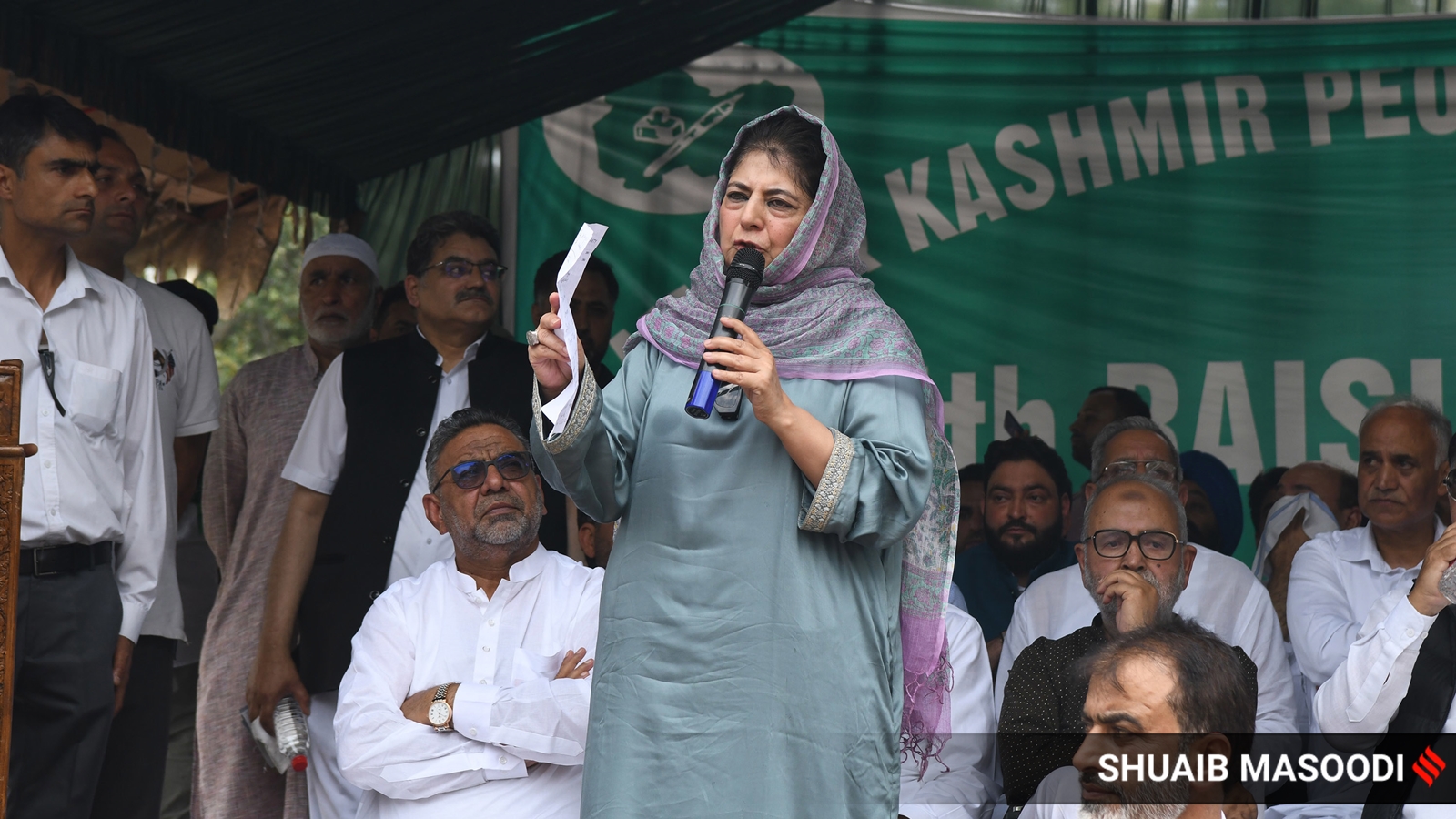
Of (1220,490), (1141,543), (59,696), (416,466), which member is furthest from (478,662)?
(1220,490)

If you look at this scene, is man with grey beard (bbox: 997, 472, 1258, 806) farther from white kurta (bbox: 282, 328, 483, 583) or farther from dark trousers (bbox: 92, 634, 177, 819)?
dark trousers (bbox: 92, 634, 177, 819)

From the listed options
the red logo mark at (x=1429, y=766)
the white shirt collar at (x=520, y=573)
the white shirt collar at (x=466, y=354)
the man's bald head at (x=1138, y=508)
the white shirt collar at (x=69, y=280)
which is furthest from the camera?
the white shirt collar at (x=466, y=354)

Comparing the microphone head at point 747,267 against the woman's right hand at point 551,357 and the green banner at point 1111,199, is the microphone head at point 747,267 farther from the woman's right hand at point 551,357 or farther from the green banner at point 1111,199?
the green banner at point 1111,199

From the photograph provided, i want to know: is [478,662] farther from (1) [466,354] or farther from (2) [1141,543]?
(2) [1141,543]

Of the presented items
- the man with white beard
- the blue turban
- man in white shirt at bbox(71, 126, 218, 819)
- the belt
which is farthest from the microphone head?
the blue turban

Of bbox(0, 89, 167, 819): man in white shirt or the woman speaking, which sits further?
bbox(0, 89, 167, 819): man in white shirt

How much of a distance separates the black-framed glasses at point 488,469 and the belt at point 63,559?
825 mm

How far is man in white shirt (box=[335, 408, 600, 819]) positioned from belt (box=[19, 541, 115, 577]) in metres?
0.62

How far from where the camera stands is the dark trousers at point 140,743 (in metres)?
3.67

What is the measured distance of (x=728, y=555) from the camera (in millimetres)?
2303

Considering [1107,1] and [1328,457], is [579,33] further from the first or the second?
[1328,457]

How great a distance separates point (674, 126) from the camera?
591 centimetres

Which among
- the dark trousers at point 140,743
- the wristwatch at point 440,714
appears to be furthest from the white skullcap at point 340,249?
the wristwatch at point 440,714

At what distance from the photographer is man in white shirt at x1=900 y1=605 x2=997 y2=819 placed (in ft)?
12.3
